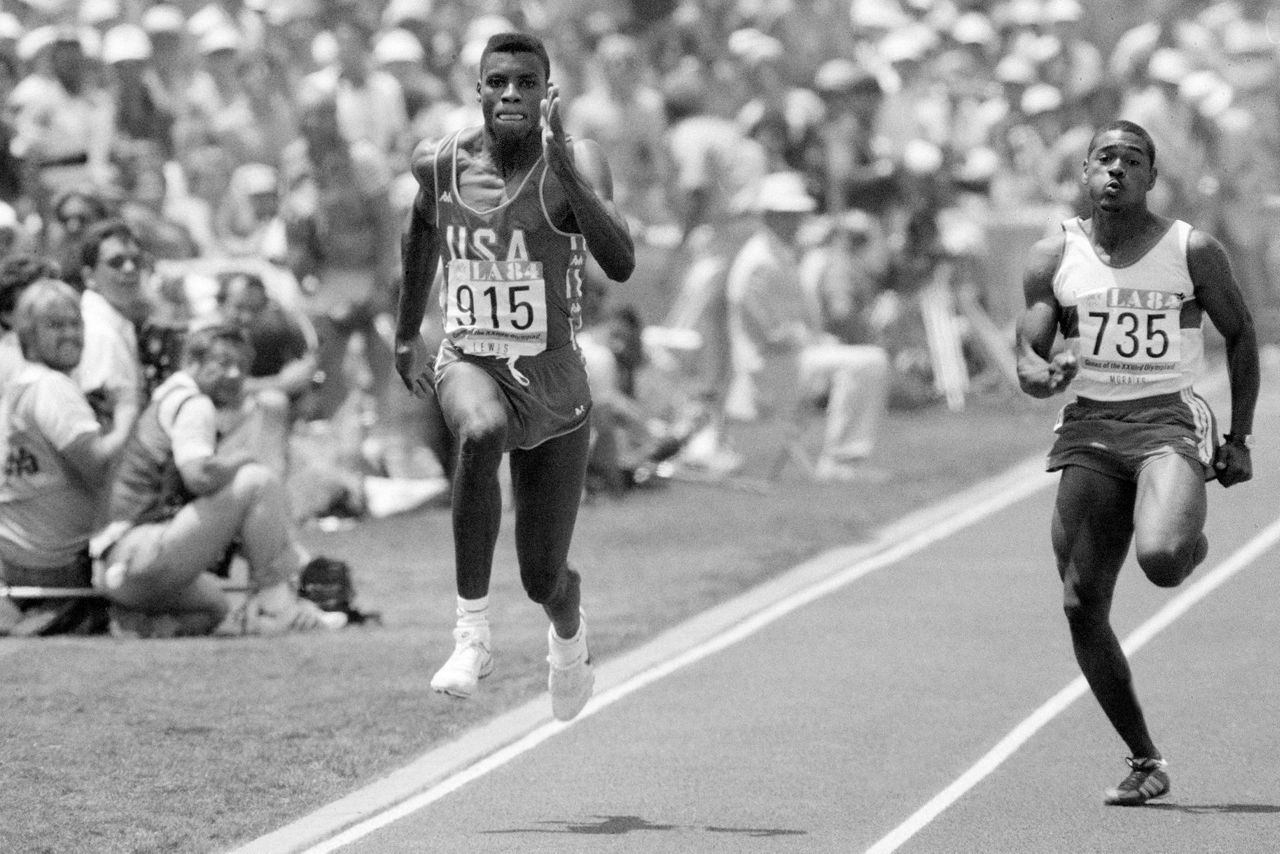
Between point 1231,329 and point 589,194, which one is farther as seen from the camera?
point 1231,329

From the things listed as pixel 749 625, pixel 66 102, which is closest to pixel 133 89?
pixel 66 102

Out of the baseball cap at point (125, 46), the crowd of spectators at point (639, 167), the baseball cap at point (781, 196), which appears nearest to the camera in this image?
the crowd of spectators at point (639, 167)

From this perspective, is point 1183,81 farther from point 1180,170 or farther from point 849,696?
point 849,696

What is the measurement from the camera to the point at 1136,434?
7770 mm

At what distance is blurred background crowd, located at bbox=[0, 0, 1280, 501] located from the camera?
1483cm

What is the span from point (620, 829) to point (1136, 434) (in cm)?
195

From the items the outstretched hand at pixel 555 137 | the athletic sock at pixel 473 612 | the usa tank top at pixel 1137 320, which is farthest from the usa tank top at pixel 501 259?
the usa tank top at pixel 1137 320

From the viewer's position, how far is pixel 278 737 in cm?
895

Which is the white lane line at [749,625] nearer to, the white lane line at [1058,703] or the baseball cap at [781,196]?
the white lane line at [1058,703]

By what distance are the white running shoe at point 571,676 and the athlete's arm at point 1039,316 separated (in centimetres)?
170

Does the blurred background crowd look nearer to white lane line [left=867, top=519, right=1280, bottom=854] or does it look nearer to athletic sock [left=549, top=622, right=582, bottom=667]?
white lane line [left=867, top=519, right=1280, bottom=854]

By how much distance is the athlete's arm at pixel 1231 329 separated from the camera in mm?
7699

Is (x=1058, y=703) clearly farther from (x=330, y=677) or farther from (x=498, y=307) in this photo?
(x=498, y=307)

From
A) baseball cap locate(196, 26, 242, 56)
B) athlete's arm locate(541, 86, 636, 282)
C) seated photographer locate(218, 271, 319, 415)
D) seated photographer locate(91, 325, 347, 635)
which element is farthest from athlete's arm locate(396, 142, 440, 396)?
baseball cap locate(196, 26, 242, 56)
